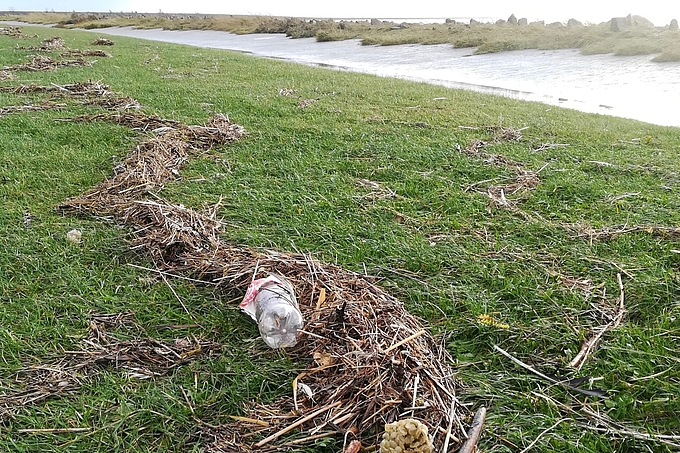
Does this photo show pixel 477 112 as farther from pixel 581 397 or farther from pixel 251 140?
→ pixel 581 397

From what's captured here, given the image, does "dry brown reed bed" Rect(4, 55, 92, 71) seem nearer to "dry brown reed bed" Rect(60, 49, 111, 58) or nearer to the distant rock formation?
"dry brown reed bed" Rect(60, 49, 111, 58)

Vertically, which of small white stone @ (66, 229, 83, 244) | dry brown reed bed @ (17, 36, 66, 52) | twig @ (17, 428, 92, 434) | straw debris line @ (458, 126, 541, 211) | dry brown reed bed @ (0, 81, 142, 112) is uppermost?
dry brown reed bed @ (17, 36, 66, 52)

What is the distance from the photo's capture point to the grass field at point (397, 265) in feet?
6.06

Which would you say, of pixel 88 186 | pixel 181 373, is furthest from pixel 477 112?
pixel 181 373

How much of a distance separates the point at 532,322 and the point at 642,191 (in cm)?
216

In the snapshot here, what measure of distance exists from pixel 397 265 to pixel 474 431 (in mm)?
1229

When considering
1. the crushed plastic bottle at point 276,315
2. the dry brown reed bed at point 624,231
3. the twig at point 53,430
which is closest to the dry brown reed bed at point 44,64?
the crushed plastic bottle at point 276,315

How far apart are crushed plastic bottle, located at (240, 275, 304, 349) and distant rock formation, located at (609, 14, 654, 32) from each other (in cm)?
1856

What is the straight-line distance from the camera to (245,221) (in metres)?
3.40

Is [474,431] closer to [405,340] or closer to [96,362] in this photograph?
[405,340]

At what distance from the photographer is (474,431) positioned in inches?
68.0

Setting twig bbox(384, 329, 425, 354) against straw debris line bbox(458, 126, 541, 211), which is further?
straw debris line bbox(458, 126, 541, 211)

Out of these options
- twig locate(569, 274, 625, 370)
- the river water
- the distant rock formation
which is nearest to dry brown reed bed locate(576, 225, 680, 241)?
twig locate(569, 274, 625, 370)

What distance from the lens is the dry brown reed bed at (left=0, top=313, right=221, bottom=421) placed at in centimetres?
193
